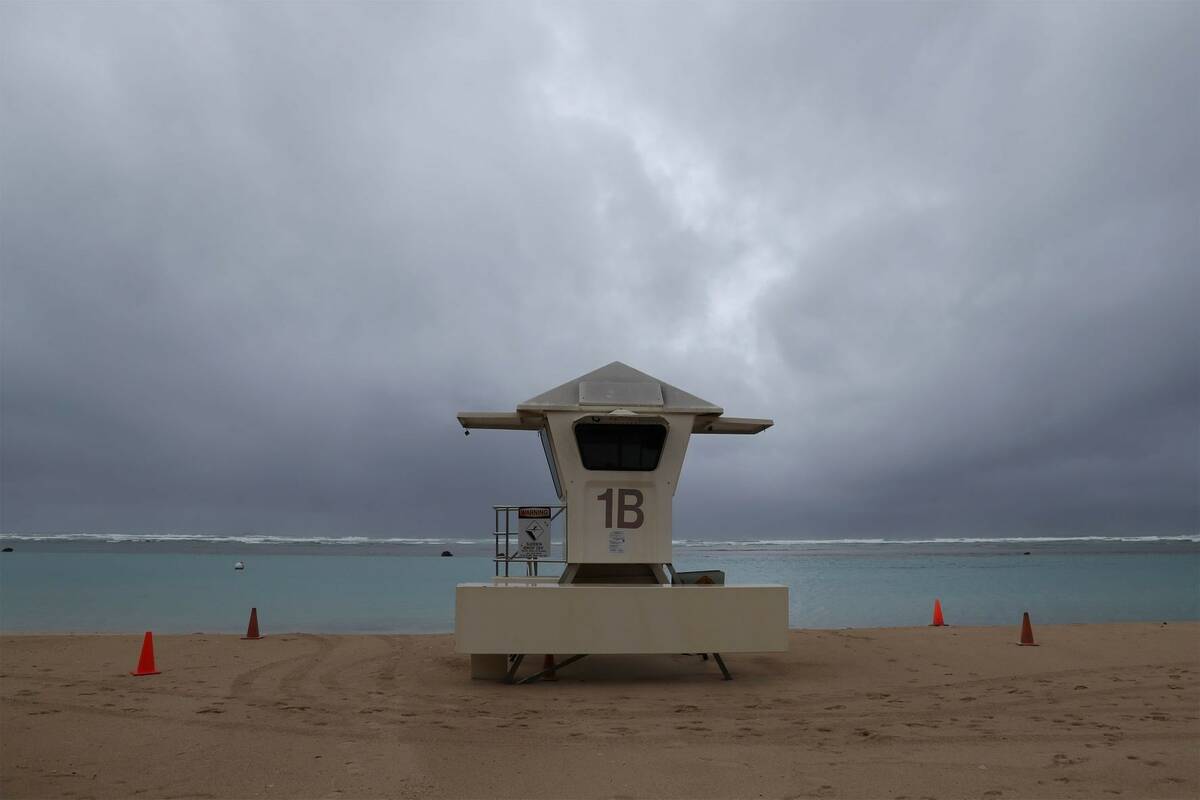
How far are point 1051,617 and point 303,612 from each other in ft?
60.8

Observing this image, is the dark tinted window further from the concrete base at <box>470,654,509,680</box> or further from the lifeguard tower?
the concrete base at <box>470,654,509,680</box>

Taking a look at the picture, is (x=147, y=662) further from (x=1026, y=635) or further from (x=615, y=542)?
(x=1026, y=635)

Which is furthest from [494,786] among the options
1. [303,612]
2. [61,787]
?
[303,612]

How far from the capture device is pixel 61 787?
5.30 m

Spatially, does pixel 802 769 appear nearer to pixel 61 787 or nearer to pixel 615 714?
pixel 615 714

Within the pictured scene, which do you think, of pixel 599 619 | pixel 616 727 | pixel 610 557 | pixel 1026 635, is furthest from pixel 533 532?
pixel 1026 635

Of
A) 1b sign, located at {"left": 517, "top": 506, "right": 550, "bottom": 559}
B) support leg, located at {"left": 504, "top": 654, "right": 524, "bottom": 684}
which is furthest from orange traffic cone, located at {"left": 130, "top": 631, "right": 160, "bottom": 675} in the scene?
1b sign, located at {"left": 517, "top": 506, "right": 550, "bottom": 559}

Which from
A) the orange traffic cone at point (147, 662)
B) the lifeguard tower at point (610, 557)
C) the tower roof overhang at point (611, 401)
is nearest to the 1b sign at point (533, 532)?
the lifeguard tower at point (610, 557)

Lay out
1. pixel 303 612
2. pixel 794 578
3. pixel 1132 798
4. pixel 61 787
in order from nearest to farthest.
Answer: pixel 1132 798
pixel 61 787
pixel 303 612
pixel 794 578

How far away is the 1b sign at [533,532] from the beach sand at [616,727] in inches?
62.2

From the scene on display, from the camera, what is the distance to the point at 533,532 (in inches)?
422

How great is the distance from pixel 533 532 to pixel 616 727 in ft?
13.1

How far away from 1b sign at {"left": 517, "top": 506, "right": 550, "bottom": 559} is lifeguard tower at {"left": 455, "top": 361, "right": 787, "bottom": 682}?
15 mm

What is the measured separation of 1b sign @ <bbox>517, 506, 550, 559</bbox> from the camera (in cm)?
1066
